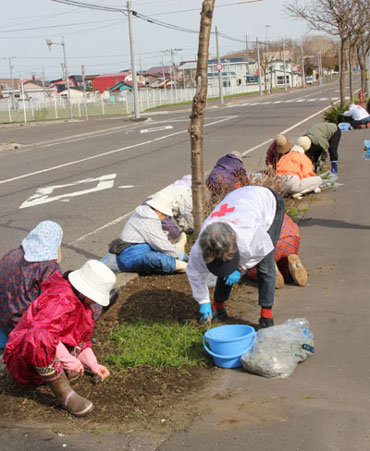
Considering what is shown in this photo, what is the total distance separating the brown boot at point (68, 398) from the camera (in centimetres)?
354

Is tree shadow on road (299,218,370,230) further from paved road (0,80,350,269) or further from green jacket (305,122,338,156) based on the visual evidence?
green jacket (305,122,338,156)

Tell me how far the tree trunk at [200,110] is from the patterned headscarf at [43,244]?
197 cm

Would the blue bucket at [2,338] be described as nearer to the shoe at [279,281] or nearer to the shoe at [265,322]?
the shoe at [265,322]

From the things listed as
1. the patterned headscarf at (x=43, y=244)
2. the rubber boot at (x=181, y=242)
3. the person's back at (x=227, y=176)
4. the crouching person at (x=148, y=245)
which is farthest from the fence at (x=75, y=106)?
the patterned headscarf at (x=43, y=244)

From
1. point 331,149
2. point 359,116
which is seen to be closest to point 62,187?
point 331,149

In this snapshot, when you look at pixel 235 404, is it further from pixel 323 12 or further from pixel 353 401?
pixel 323 12

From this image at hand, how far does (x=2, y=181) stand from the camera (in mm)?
13133

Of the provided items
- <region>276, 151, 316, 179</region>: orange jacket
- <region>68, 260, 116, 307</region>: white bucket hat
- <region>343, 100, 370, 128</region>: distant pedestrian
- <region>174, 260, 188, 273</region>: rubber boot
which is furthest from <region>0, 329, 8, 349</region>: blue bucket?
<region>343, 100, 370, 128</region>: distant pedestrian

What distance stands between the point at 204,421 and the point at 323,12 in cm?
2077

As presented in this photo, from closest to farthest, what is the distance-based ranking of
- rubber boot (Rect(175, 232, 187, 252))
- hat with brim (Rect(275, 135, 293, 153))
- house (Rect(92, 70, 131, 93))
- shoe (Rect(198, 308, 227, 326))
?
shoe (Rect(198, 308, 227, 326))
rubber boot (Rect(175, 232, 187, 252))
hat with brim (Rect(275, 135, 293, 153))
house (Rect(92, 70, 131, 93))

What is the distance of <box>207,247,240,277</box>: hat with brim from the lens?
3.94 metres

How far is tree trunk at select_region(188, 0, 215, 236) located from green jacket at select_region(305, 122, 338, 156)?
582cm

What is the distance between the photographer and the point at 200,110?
18.4 feet

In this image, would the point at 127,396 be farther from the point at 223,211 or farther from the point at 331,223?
the point at 331,223
